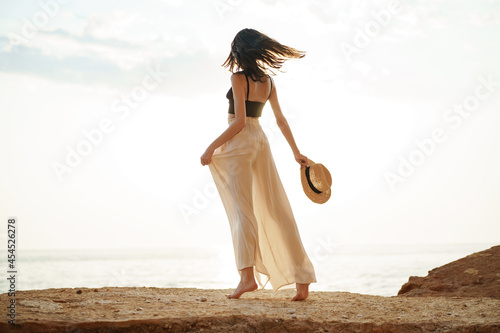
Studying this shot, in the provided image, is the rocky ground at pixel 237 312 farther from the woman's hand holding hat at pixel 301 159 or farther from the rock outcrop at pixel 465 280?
the woman's hand holding hat at pixel 301 159

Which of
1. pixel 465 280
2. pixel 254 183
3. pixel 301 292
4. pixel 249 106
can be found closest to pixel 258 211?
pixel 254 183

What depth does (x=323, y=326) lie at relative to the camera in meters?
3.87

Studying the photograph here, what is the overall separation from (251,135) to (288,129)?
0.49 meters

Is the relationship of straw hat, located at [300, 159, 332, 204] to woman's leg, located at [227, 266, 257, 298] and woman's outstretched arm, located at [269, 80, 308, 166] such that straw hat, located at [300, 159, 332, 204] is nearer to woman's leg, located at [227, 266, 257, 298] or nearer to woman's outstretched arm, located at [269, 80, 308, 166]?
woman's outstretched arm, located at [269, 80, 308, 166]

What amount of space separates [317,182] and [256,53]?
54.5 inches

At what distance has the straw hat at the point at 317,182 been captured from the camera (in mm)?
5305

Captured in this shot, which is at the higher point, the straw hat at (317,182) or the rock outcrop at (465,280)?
the straw hat at (317,182)

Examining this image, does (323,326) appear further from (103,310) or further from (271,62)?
(271,62)

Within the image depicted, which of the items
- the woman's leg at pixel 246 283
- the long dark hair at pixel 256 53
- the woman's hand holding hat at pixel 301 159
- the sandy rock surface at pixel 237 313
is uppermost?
the long dark hair at pixel 256 53

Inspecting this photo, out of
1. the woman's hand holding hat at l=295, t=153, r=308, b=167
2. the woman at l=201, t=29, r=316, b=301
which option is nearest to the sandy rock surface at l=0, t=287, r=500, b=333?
the woman at l=201, t=29, r=316, b=301

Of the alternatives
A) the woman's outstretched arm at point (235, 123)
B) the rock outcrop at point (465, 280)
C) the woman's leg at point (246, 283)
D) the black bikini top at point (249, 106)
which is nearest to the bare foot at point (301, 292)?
the woman's leg at point (246, 283)

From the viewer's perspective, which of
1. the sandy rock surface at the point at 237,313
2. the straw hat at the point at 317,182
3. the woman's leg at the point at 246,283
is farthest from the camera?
the straw hat at the point at 317,182

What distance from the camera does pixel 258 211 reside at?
519 cm

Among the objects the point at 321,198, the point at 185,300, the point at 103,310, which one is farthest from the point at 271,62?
the point at 103,310
